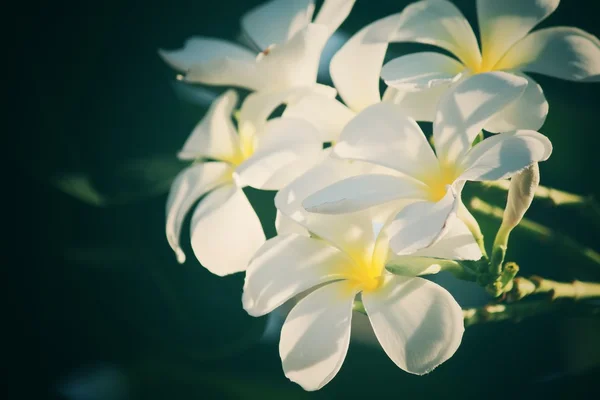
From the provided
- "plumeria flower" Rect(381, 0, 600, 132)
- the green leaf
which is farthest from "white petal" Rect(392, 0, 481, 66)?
the green leaf

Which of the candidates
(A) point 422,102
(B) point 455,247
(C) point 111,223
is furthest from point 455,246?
(C) point 111,223

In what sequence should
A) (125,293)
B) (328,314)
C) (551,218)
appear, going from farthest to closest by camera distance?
(125,293) → (551,218) → (328,314)

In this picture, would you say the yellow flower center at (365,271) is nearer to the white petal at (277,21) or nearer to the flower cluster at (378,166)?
the flower cluster at (378,166)

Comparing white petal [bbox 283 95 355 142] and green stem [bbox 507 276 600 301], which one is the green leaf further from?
green stem [bbox 507 276 600 301]

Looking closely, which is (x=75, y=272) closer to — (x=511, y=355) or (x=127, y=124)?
(x=127, y=124)

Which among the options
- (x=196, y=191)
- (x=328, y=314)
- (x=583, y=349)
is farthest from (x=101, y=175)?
(x=583, y=349)

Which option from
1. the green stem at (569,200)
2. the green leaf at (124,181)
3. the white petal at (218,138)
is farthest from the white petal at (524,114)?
the green leaf at (124,181)

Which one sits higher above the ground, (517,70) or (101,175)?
(517,70)
